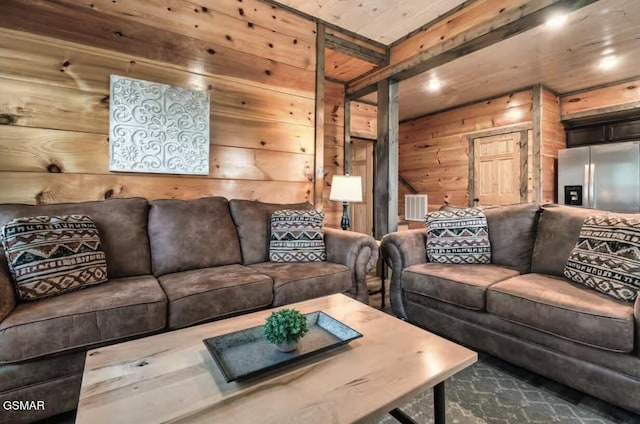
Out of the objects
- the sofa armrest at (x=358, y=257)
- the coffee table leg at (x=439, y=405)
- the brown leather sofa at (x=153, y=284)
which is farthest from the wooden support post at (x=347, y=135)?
the coffee table leg at (x=439, y=405)

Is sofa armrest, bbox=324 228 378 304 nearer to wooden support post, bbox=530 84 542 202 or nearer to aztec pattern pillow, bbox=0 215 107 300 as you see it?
aztec pattern pillow, bbox=0 215 107 300

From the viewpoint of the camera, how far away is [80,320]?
1.33 metres

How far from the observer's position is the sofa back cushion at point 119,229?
1.88 m

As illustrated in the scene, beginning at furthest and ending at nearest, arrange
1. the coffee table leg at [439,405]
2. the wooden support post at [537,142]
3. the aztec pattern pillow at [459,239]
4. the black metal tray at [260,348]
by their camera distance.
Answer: the wooden support post at [537,142], the aztec pattern pillow at [459,239], the coffee table leg at [439,405], the black metal tray at [260,348]

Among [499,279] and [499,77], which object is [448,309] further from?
[499,77]

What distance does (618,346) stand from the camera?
1.30 m

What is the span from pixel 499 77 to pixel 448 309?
3613 mm

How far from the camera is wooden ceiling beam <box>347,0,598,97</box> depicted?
221cm

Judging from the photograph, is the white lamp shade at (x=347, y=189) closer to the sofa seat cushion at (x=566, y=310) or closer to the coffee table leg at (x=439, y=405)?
the sofa seat cushion at (x=566, y=310)

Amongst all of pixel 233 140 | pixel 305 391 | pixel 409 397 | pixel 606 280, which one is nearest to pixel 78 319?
pixel 305 391

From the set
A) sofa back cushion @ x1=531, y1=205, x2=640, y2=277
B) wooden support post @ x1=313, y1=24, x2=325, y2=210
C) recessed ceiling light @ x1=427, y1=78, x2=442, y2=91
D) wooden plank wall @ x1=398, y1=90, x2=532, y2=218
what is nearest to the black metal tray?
sofa back cushion @ x1=531, y1=205, x2=640, y2=277

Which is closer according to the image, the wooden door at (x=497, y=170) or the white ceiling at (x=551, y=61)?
the white ceiling at (x=551, y=61)

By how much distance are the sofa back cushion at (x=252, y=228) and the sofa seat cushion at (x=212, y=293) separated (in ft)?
1.24

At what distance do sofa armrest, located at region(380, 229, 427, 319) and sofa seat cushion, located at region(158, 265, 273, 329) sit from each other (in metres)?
0.97
